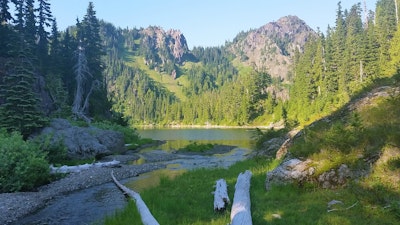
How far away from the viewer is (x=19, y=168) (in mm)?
19844

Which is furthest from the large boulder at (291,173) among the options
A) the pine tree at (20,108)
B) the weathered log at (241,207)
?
the pine tree at (20,108)

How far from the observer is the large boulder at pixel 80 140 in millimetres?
33906

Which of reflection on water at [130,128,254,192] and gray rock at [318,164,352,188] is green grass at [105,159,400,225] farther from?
reflection on water at [130,128,254,192]

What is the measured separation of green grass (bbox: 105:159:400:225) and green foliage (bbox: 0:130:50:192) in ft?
33.3

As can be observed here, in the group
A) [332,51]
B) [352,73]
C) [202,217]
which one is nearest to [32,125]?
[202,217]

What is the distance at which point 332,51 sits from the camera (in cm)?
11388

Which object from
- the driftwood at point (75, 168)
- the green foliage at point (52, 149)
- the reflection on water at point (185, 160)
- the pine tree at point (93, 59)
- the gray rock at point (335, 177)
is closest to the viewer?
the gray rock at point (335, 177)

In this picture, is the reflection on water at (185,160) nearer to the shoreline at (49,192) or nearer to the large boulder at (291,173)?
the shoreline at (49,192)

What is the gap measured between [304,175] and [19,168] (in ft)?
54.9

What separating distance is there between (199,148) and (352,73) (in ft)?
222

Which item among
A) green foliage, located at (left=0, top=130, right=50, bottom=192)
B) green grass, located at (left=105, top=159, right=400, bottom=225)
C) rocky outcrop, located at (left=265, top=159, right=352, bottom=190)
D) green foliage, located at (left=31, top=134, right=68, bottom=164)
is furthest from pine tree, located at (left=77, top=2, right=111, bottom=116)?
rocky outcrop, located at (left=265, top=159, right=352, bottom=190)

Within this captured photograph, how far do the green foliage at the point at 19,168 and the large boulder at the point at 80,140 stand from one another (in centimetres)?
816

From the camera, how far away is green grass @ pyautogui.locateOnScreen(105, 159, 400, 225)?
955cm

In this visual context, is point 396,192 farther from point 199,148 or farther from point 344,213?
point 199,148
